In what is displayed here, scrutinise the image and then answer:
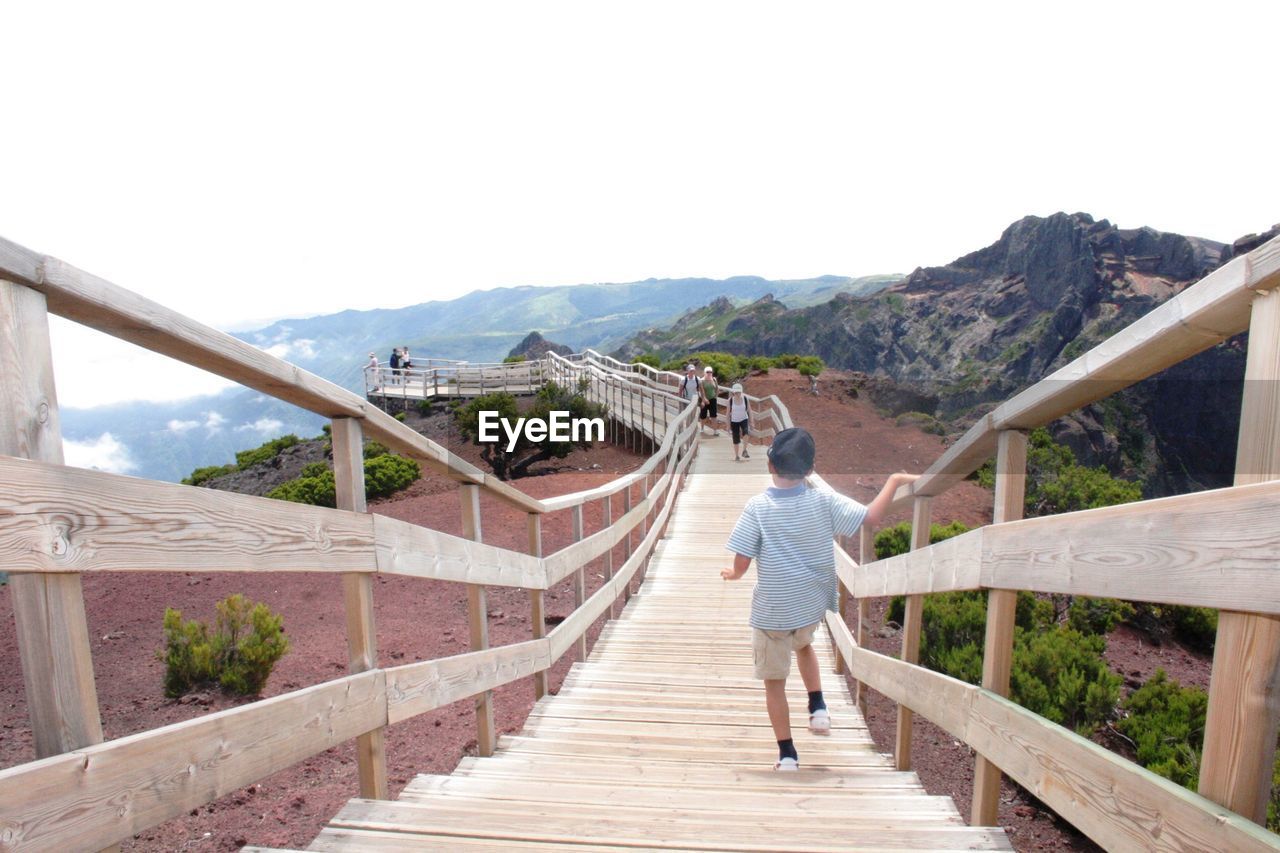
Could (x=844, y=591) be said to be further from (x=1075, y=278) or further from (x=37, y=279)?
(x=1075, y=278)

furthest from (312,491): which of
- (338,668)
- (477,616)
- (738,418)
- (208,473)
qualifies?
(477,616)

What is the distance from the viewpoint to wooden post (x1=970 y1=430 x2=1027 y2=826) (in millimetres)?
2354

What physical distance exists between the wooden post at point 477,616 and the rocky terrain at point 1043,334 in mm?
25410

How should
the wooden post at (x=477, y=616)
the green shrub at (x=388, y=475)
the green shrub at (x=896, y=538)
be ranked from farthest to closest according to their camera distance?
the green shrub at (x=388, y=475)
the green shrub at (x=896, y=538)
the wooden post at (x=477, y=616)

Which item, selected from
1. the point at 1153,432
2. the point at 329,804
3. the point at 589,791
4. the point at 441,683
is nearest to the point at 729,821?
the point at 589,791

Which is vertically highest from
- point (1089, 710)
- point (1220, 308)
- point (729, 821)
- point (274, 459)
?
point (1220, 308)

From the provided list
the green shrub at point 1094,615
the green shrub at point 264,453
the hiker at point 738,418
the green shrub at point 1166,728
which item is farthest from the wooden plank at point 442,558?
the green shrub at point 264,453

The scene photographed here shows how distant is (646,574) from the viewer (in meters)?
8.16

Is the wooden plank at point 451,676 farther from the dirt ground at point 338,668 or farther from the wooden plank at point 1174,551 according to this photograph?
the wooden plank at point 1174,551

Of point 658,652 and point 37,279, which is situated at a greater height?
point 37,279

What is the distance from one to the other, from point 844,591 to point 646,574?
2883 millimetres

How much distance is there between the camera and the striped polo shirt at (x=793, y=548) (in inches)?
139

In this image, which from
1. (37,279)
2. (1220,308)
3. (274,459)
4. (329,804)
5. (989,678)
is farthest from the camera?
(274,459)

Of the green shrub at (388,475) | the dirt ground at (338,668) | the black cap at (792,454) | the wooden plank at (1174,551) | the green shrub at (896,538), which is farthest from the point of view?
the green shrub at (388,475)
